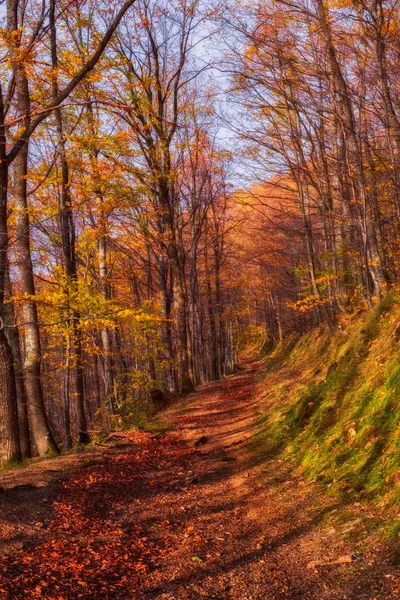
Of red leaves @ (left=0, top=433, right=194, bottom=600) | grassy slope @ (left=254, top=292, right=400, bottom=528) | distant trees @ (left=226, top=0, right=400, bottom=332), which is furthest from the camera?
distant trees @ (left=226, top=0, right=400, bottom=332)

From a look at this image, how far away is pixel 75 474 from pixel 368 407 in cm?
469

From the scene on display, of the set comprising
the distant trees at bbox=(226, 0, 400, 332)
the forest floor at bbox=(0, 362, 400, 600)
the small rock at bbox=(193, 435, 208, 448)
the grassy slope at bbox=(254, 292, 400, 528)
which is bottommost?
the small rock at bbox=(193, 435, 208, 448)

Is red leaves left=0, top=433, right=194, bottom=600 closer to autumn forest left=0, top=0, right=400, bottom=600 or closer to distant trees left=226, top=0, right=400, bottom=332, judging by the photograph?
autumn forest left=0, top=0, right=400, bottom=600

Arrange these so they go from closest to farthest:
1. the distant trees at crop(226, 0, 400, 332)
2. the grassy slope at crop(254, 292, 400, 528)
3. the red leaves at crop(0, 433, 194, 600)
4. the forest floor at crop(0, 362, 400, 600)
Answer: the forest floor at crop(0, 362, 400, 600) < the red leaves at crop(0, 433, 194, 600) < the grassy slope at crop(254, 292, 400, 528) < the distant trees at crop(226, 0, 400, 332)

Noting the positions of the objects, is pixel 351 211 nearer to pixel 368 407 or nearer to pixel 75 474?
pixel 368 407

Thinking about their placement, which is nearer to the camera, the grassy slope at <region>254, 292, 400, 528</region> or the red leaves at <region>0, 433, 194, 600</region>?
the red leaves at <region>0, 433, 194, 600</region>

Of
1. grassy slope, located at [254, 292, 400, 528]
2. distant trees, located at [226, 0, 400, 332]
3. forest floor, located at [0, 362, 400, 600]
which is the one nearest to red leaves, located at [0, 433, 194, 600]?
forest floor, located at [0, 362, 400, 600]

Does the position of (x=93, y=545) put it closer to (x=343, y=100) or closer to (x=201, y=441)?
(x=201, y=441)

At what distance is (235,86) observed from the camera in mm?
12234

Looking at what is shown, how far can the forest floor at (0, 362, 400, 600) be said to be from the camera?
4023mm

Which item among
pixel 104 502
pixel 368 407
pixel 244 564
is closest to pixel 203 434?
pixel 104 502

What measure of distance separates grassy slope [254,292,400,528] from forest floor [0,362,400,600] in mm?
347

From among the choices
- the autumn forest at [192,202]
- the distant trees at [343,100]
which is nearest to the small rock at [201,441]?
the autumn forest at [192,202]

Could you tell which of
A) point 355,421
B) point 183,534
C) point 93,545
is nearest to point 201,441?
point 355,421
